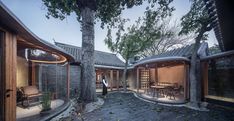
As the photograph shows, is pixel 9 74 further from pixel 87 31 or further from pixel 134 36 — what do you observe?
pixel 134 36

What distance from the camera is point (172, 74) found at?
13633mm

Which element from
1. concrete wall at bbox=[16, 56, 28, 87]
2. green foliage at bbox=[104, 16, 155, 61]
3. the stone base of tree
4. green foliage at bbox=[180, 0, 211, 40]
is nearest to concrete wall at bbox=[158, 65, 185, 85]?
green foliage at bbox=[104, 16, 155, 61]

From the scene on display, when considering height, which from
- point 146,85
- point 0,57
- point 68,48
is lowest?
point 146,85

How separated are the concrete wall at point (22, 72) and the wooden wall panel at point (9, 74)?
5.56 meters

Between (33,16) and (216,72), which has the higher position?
(33,16)

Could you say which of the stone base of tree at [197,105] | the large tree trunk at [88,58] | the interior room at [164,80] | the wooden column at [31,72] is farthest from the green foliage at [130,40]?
the stone base of tree at [197,105]

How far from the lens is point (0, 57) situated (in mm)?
3686

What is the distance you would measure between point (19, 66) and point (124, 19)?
32.9 ft

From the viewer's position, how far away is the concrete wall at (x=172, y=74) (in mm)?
12607

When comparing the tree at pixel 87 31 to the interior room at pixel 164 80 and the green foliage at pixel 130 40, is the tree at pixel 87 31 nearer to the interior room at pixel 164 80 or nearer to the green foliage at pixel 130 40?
the interior room at pixel 164 80

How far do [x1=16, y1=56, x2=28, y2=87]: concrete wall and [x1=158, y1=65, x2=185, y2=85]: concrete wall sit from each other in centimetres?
1094

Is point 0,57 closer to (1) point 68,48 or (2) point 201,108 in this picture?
(2) point 201,108

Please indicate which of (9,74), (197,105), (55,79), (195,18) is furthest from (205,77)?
(55,79)

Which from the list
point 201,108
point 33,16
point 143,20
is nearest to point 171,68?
point 143,20
